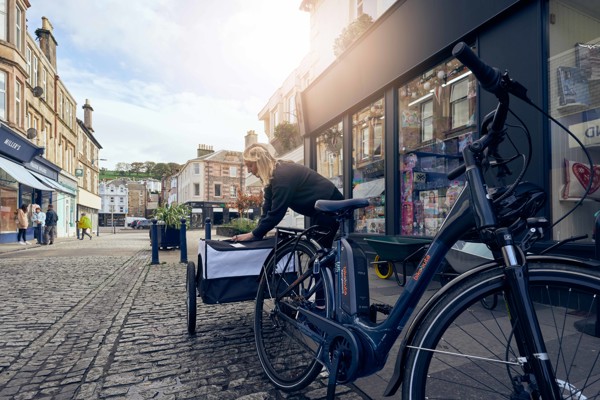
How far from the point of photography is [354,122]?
8.97 meters

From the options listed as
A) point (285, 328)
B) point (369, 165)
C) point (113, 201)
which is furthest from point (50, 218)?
point (113, 201)

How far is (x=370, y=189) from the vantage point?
8.23 m

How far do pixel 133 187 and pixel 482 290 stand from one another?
323ft

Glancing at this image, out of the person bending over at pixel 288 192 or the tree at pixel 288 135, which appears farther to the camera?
the tree at pixel 288 135

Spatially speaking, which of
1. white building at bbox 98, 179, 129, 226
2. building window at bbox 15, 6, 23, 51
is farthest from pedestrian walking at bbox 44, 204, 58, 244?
white building at bbox 98, 179, 129, 226

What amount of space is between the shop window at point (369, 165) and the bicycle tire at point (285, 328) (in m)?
5.24

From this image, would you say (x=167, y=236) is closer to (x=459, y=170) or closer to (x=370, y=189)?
(x=370, y=189)

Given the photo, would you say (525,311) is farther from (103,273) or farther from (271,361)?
(103,273)

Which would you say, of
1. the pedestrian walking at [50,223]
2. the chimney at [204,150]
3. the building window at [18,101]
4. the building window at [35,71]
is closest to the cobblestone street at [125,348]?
the pedestrian walking at [50,223]

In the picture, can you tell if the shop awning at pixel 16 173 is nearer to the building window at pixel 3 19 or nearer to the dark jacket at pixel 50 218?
the dark jacket at pixel 50 218

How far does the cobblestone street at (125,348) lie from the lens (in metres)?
2.45

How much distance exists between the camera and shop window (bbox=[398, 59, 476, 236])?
6082 mm

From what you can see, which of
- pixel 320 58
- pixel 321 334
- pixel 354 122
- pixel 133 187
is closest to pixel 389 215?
pixel 354 122

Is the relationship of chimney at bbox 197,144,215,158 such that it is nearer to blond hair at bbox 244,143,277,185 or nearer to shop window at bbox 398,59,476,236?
shop window at bbox 398,59,476,236
